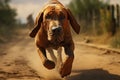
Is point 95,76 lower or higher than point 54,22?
lower

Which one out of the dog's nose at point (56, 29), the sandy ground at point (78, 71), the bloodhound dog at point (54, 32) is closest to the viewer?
the dog's nose at point (56, 29)

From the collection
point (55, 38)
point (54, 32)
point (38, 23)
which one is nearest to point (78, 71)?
point (38, 23)

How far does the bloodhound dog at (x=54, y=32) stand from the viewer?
7043 mm

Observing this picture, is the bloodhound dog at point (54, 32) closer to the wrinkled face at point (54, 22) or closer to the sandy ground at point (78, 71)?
the wrinkled face at point (54, 22)

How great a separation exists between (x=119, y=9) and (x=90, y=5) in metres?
9.71

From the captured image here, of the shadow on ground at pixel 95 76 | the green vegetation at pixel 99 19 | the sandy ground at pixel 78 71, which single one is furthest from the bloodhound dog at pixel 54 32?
the green vegetation at pixel 99 19

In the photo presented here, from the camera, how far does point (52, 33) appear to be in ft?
22.8

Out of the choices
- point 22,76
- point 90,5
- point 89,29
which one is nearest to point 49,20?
point 22,76

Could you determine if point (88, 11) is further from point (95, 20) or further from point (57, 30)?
point (57, 30)

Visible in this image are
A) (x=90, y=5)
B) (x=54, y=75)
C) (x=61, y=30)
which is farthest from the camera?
(x=90, y=5)

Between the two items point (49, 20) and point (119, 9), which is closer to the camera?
point (49, 20)

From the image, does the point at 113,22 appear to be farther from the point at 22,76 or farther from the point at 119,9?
the point at 22,76

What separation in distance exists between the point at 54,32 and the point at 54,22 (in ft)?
0.91

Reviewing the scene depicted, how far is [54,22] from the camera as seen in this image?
7.05m
